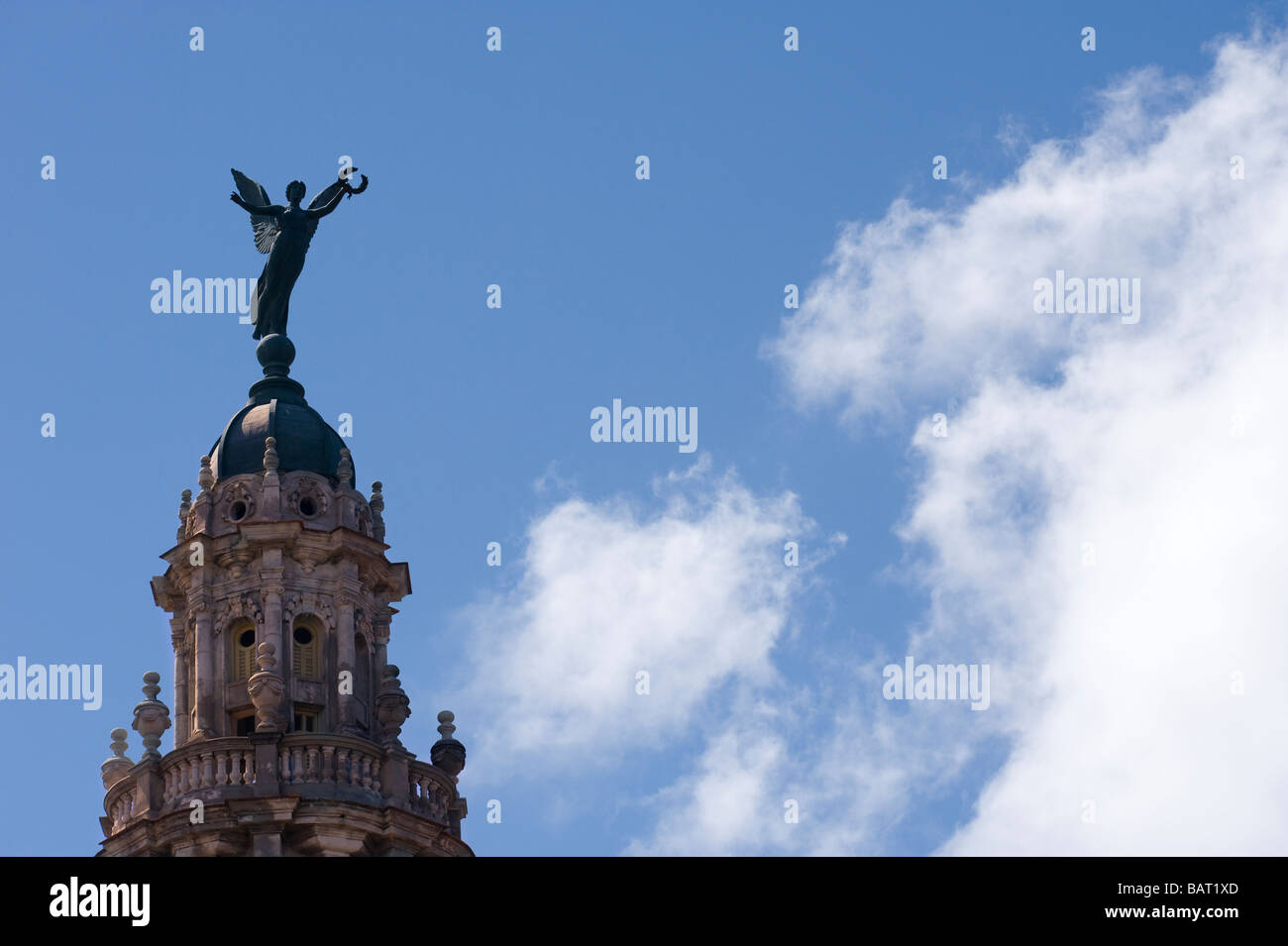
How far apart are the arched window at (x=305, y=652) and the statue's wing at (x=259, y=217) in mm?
10688

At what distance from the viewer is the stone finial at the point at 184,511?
68875mm

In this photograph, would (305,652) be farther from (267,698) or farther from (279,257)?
(279,257)

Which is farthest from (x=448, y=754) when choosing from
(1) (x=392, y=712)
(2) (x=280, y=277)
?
A: (2) (x=280, y=277)

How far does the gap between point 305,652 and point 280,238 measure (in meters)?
11.1

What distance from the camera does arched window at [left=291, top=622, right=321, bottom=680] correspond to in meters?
67.2

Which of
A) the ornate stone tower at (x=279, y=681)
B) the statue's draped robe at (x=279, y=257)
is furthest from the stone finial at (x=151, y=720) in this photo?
the statue's draped robe at (x=279, y=257)

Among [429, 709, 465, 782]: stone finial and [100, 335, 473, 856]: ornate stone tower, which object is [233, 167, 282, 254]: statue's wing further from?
[429, 709, 465, 782]: stone finial

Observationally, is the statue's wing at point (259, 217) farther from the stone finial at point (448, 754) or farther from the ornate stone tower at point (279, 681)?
the stone finial at point (448, 754)
